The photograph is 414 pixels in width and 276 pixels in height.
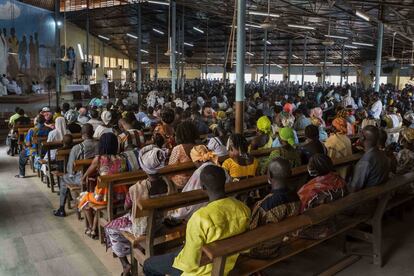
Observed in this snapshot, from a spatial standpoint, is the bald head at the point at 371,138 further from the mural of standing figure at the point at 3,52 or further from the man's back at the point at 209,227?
the mural of standing figure at the point at 3,52

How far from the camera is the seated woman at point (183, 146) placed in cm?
360

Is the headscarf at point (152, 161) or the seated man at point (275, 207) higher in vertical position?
the headscarf at point (152, 161)

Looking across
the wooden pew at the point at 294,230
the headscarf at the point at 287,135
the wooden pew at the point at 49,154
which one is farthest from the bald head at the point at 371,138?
the wooden pew at the point at 49,154

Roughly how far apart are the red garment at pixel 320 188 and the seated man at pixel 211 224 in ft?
2.47

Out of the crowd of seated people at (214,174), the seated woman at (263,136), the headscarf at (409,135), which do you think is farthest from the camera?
the seated woman at (263,136)

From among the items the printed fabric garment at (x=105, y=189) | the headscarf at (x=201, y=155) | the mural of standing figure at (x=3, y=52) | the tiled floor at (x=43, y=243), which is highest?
the mural of standing figure at (x=3, y=52)

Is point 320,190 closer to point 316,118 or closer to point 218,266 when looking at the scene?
point 218,266

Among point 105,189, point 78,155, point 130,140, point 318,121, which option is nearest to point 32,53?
point 318,121

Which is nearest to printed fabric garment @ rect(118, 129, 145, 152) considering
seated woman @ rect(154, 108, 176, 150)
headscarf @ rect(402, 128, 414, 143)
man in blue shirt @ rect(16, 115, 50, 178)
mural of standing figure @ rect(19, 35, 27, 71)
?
seated woman @ rect(154, 108, 176, 150)

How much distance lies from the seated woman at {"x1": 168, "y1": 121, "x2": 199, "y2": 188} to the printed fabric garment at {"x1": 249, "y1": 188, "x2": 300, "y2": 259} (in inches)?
52.4

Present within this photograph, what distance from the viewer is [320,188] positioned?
8.96 feet

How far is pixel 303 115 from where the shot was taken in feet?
23.0

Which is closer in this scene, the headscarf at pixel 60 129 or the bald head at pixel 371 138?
the bald head at pixel 371 138

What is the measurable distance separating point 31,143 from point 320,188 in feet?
16.1
